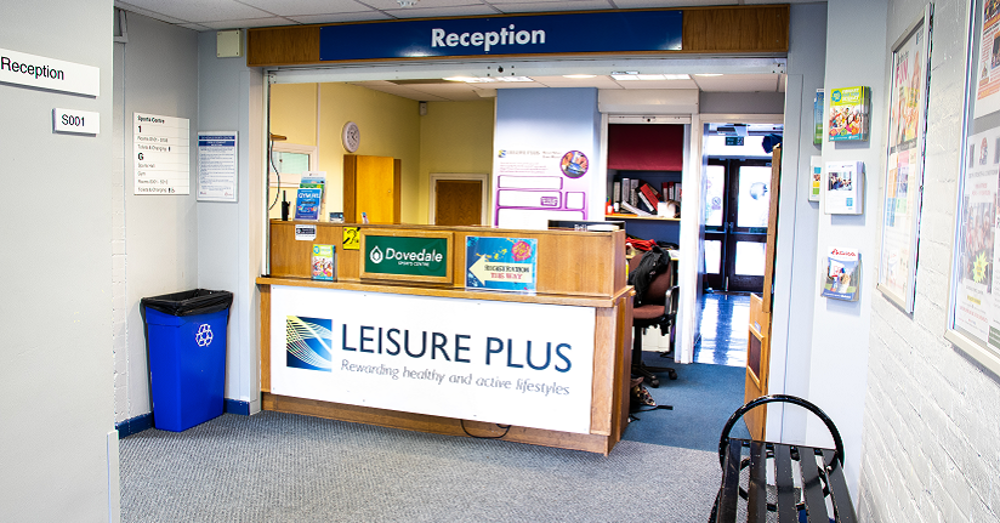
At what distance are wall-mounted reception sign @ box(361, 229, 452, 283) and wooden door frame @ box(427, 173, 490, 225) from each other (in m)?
4.30

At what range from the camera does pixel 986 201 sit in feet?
4.80

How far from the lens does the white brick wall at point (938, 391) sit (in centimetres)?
146

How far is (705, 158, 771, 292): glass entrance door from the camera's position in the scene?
12.4 m

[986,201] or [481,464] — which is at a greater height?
[986,201]

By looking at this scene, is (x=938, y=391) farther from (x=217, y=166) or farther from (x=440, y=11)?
(x=217, y=166)

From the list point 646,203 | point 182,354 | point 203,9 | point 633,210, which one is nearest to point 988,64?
point 203,9

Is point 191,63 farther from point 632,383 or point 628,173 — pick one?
point 628,173

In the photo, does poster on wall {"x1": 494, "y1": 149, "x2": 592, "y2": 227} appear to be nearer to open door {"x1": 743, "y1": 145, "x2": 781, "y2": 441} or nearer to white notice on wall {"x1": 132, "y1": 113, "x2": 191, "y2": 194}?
open door {"x1": 743, "y1": 145, "x2": 781, "y2": 441}

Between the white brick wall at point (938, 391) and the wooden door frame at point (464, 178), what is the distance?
6.74m

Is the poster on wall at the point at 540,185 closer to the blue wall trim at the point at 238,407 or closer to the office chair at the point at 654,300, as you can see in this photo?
the office chair at the point at 654,300

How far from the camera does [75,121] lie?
225 cm

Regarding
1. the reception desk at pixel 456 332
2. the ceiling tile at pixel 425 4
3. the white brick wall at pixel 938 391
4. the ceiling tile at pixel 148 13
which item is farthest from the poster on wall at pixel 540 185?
the white brick wall at pixel 938 391

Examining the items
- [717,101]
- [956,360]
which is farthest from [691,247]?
[956,360]

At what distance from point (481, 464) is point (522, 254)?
4.14ft
